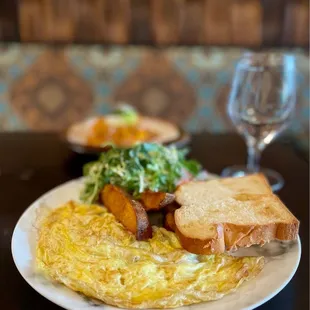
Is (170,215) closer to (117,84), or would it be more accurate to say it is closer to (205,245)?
(205,245)

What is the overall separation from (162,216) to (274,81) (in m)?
0.67

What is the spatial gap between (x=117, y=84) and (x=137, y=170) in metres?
1.57

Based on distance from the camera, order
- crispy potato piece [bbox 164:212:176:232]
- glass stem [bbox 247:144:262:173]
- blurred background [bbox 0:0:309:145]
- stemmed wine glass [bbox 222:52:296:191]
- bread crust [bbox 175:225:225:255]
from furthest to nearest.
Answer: blurred background [bbox 0:0:309:145] < glass stem [bbox 247:144:262:173] < stemmed wine glass [bbox 222:52:296:191] < crispy potato piece [bbox 164:212:176:232] < bread crust [bbox 175:225:225:255]

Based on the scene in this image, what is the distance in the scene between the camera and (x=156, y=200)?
4.23 ft

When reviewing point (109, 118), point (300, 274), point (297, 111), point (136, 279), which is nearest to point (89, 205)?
point (136, 279)

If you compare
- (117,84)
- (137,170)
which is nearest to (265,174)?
(137,170)

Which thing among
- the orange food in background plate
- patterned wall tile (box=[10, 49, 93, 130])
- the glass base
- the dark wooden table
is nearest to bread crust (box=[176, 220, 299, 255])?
the dark wooden table

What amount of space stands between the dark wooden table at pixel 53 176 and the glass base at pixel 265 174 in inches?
1.0

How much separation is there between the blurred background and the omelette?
6.03 feet

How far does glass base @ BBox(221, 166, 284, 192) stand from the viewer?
172 cm

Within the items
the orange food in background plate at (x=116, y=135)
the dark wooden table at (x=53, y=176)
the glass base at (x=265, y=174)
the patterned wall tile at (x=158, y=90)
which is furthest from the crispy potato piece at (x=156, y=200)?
the patterned wall tile at (x=158, y=90)

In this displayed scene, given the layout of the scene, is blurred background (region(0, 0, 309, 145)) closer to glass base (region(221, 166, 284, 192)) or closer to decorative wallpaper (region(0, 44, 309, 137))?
decorative wallpaper (region(0, 44, 309, 137))

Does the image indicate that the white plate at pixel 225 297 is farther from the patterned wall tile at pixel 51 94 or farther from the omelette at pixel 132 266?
the patterned wall tile at pixel 51 94

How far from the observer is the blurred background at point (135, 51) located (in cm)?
291
